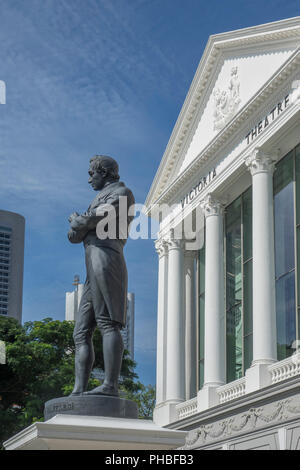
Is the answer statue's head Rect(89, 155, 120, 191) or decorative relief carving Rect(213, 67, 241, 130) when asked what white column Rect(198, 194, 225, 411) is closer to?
decorative relief carving Rect(213, 67, 241, 130)

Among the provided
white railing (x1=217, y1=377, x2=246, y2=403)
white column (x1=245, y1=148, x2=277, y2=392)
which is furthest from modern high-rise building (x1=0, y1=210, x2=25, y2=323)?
white column (x1=245, y1=148, x2=277, y2=392)

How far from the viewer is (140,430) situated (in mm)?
8180

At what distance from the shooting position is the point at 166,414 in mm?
36688

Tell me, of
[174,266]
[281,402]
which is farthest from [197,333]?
[281,402]

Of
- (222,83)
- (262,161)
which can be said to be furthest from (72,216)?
(222,83)

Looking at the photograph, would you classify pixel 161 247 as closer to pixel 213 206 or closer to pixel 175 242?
pixel 175 242

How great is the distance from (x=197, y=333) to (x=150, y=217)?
6.86 meters

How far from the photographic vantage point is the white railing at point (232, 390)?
1185 inches

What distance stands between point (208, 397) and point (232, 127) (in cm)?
1071

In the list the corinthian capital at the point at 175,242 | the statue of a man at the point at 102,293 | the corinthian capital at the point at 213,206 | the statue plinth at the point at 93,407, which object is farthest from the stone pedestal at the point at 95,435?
the corinthian capital at the point at 175,242

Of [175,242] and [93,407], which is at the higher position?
[175,242]

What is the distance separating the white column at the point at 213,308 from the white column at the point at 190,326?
194 inches
